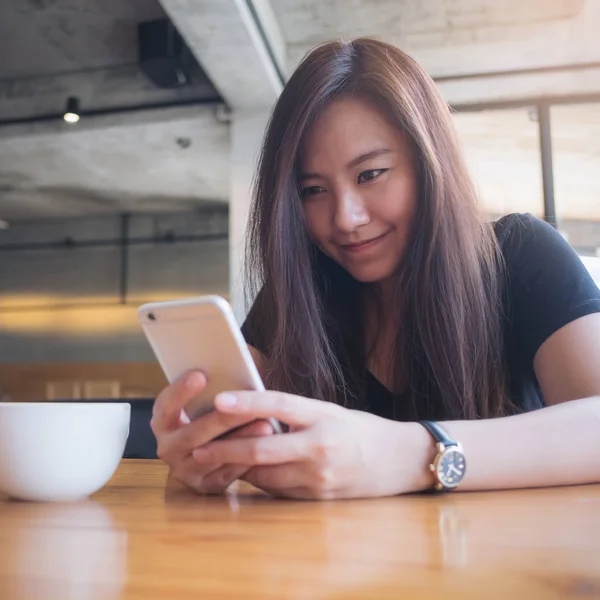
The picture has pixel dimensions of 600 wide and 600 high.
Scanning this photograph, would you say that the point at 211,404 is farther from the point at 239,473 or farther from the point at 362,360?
the point at 362,360

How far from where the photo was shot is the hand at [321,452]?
0.71 meters

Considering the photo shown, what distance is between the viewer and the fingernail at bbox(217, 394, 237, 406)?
0.70 m

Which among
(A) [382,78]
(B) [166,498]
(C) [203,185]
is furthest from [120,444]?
(C) [203,185]

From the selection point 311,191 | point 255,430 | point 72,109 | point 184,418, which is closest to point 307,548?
point 255,430

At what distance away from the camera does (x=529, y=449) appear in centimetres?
80

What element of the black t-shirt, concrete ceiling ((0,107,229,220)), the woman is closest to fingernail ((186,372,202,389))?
the woman

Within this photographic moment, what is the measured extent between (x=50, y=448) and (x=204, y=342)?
200mm

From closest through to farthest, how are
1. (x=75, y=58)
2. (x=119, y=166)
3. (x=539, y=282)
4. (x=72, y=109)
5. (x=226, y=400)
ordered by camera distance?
(x=226, y=400), (x=539, y=282), (x=75, y=58), (x=72, y=109), (x=119, y=166)

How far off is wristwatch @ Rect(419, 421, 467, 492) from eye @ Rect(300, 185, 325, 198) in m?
0.65

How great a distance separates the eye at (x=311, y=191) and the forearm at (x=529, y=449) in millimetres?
617

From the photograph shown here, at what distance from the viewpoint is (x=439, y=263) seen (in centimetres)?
120

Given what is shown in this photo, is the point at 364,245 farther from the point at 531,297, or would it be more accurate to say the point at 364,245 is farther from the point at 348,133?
the point at 531,297

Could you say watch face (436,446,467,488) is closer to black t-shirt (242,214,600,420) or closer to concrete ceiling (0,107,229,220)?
black t-shirt (242,214,600,420)

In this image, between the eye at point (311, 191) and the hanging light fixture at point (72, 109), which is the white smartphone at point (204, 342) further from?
the hanging light fixture at point (72, 109)
